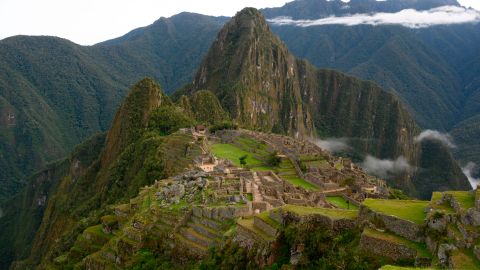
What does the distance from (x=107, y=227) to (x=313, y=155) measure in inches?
1771

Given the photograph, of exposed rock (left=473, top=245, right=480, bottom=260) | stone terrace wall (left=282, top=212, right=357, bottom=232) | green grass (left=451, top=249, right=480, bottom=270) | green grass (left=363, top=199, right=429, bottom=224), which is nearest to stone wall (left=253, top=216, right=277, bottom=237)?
stone terrace wall (left=282, top=212, right=357, bottom=232)

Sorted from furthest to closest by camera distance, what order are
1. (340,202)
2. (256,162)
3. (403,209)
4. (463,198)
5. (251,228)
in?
(256,162) → (340,202) → (251,228) → (463,198) → (403,209)

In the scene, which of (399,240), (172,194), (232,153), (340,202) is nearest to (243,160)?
(232,153)

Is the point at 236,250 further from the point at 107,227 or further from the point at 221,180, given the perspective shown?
the point at 107,227

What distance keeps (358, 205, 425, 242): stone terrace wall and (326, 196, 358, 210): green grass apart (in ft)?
96.2

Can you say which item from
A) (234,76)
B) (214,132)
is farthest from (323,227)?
(234,76)

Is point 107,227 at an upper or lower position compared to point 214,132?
upper

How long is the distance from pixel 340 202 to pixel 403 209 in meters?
33.2

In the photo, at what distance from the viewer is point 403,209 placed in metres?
21.3

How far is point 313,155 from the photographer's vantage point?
264 feet

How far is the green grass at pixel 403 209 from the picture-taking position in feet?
66.0

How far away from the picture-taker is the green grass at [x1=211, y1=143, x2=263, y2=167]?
242ft

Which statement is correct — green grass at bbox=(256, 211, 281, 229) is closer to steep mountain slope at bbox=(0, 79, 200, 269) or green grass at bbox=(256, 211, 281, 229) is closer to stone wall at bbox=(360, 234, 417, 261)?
stone wall at bbox=(360, 234, 417, 261)

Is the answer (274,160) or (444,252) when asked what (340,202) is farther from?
(444,252)
